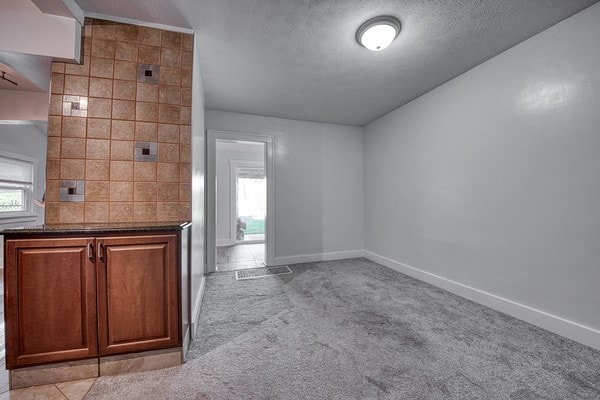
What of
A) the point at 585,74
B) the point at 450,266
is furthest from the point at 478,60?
the point at 450,266

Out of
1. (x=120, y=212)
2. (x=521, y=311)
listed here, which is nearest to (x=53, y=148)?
(x=120, y=212)

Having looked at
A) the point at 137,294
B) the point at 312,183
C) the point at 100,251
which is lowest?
the point at 137,294

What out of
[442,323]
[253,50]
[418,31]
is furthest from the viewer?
[253,50]

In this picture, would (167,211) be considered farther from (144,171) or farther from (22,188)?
(22,188)

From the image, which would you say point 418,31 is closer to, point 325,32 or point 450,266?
point 325,32

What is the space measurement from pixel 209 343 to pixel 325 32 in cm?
260

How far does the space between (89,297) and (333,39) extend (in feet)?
8.38

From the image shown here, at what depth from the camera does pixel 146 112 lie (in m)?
1.80

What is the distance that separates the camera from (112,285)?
1427mm

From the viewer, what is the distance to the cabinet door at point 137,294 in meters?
1.42

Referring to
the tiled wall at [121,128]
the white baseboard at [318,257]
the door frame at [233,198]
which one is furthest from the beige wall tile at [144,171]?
the door frame at [233,198]

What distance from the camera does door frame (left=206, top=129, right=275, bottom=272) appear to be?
3.43 metres

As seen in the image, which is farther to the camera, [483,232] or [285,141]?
[285,141]

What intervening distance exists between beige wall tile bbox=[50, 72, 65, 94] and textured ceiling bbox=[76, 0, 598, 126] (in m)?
0.54
